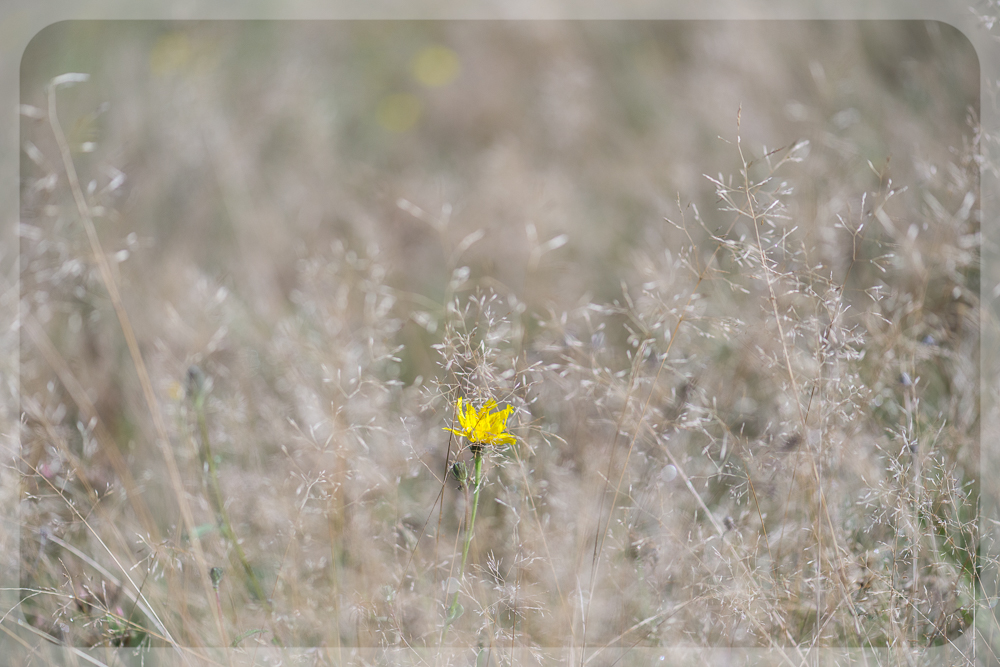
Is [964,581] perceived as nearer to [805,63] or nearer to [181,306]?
[181,306]

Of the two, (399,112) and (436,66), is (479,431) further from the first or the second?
(436,66)

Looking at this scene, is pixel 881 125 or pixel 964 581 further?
pixel 881 125

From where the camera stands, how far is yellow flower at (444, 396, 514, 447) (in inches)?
35.1

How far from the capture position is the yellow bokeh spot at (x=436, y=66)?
3.46 meters

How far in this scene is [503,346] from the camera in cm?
174

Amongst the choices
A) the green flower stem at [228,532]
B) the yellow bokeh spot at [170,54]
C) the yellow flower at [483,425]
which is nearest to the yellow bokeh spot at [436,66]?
the yellow bokeh spot at [170,54]

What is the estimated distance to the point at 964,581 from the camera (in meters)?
1.19

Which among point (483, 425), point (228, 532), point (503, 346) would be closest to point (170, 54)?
point (503, 346)

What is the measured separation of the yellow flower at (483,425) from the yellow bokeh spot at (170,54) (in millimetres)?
2923

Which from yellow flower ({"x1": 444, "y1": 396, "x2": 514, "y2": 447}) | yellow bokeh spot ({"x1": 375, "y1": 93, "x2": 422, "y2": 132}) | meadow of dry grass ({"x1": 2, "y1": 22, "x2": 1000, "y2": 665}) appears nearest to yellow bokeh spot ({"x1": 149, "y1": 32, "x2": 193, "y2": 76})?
meadow of dry grass ({"x1": 2, "y1": 22, "x2": 1000, "y2": 665})

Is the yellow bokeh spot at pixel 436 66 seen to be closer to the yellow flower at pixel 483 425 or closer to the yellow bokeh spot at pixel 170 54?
the yellow bokeh spot at pixel 170 54

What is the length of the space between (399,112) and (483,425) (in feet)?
9.29

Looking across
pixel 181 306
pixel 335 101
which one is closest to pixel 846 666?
pixel 181 306

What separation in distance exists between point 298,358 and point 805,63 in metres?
2.66
